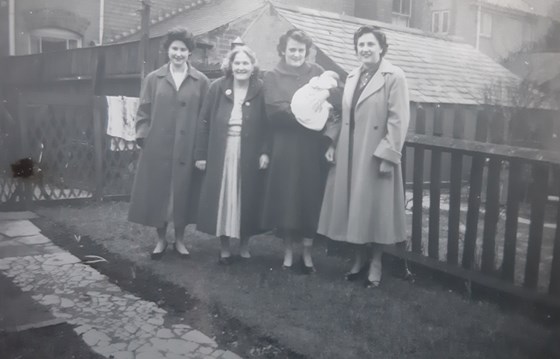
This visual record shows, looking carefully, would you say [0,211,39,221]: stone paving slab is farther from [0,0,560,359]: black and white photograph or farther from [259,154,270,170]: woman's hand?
[259,154,270,170]: woman's hand

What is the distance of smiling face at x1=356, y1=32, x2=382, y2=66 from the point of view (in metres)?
3.67

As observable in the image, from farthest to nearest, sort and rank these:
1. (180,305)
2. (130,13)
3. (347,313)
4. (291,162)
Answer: (130,13), (291,162), (180,305), (347,313)

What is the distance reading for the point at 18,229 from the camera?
516 cm

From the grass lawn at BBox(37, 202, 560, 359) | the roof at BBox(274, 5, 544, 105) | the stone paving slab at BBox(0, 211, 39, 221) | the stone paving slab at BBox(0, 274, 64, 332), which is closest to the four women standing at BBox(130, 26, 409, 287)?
the grass lawn at BBox(37, 202, 560, 359)

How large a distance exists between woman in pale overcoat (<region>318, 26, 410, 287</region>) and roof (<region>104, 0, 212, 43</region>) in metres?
4.88

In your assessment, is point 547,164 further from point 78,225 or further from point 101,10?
point 101,10

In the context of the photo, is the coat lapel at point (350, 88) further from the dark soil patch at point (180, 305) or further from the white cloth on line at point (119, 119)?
the white cloth on line at point (119, 119)

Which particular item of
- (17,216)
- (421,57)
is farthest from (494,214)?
(421,57)

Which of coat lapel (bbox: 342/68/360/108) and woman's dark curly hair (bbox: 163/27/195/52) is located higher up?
woman's dark curly hair (bbox: 163/27/195/52)

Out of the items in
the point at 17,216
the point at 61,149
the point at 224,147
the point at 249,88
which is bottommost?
the point at 17,216

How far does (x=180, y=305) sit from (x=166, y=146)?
1.43 meters

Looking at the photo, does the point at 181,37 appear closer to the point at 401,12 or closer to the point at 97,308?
the point at 97,308

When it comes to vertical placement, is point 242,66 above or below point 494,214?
above

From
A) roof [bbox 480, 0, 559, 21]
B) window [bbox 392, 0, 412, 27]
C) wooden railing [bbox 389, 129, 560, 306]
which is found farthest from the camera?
Answer: window [bbox 392, 0, 412, 27]
